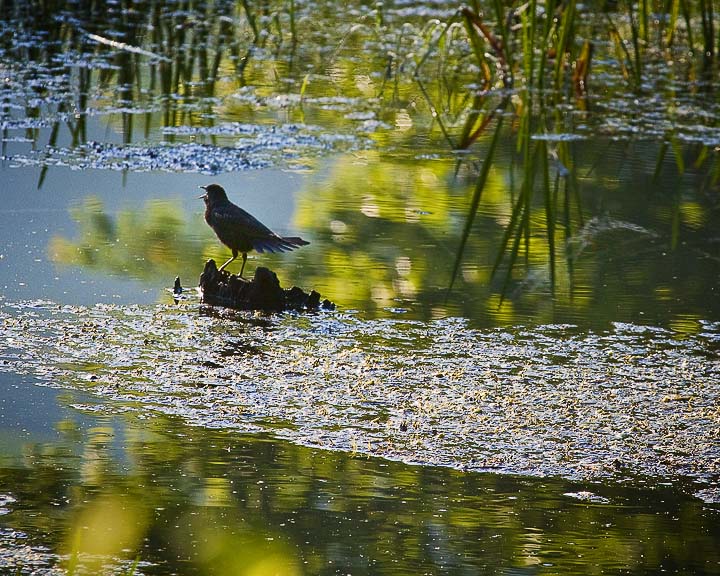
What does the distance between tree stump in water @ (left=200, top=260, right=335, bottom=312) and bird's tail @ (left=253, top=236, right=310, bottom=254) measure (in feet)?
0.95

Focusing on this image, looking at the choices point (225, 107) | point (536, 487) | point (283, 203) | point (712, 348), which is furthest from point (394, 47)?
point (536, 487)

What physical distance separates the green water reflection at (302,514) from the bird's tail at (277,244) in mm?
1366

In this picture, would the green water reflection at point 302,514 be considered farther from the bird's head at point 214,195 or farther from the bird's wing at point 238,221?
the bird's head at point 214,195

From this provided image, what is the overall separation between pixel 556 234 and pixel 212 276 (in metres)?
1.52

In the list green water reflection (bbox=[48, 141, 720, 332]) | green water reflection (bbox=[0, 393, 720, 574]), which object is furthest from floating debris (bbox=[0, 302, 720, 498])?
green water reflection (bbox=[48, 141, 720, 332])

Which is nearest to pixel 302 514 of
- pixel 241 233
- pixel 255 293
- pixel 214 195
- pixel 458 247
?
pixel 255 293

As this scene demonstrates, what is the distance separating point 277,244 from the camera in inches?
175

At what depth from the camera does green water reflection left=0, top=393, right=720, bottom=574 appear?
2551 millimetres

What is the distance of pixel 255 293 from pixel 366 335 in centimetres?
41

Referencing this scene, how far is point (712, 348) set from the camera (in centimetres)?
379

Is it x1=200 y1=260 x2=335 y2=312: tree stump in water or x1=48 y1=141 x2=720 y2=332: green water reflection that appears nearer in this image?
x1=200 y1=260 x2=335 y2=312: tree stump in water

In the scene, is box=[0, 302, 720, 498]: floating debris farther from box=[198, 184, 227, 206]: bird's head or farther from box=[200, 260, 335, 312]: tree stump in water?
box=[198, 184, 227, 206]: bird's head

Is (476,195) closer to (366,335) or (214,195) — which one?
(214,195)

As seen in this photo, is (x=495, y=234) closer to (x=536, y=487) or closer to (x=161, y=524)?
(x=536, y=487)
